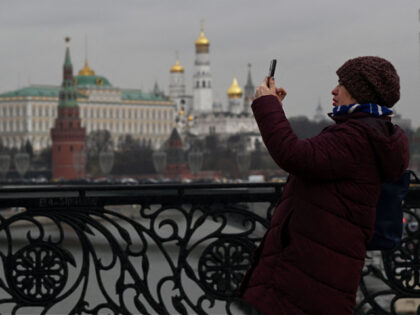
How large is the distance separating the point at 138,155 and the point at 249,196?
66.1 metres

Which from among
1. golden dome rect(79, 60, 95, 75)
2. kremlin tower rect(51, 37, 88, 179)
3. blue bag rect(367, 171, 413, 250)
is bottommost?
kremlin tower rect(51, 37, 88, 179)

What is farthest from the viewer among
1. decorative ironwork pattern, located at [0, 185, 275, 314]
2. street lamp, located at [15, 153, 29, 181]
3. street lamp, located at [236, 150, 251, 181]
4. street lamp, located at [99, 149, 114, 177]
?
street lamp, located at [236, 150, 251, 181]

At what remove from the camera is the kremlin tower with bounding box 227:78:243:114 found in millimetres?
93438

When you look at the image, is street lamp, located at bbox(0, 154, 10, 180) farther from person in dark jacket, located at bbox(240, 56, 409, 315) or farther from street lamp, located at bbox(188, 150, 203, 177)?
person in dark jacket, located at bbox(240, 56, 409, 315)

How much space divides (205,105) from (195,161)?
32.8 m

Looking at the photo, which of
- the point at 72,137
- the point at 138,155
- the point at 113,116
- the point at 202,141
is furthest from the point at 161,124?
the point at 72,137

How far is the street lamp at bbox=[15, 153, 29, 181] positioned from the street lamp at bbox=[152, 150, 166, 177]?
9.41 meters

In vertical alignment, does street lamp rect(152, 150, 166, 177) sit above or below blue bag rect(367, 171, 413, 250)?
below

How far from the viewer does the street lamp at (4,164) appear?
65062 millimetres

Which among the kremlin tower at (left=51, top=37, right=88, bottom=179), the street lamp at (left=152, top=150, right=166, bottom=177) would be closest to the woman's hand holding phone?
the kremlin tower at (left=51, top=37, right=88, bottom=179)

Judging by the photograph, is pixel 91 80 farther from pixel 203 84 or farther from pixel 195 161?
pixel 195 161

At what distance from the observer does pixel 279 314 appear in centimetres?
153

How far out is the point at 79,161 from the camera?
62.6 m

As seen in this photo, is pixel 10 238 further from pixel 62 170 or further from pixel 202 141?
pixel 202 141
